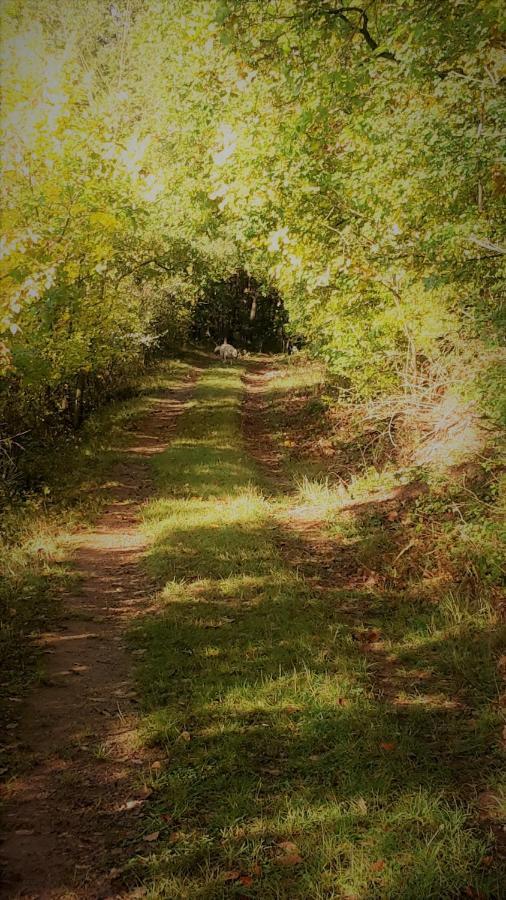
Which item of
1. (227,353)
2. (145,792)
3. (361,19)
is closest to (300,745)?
(145,792)

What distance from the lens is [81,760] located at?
4586mm

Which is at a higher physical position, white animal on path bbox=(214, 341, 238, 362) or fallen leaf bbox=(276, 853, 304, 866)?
white animal on path bbox=(214, 341, 238, 362)

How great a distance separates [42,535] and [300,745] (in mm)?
5812

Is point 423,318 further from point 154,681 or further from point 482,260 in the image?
point 154,681

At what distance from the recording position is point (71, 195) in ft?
33.5

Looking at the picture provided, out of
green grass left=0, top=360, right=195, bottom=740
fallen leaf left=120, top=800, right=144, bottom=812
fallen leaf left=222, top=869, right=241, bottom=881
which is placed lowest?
fallen leaf left=120, top=800, right=144, bottom=812

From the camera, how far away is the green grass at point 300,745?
351 cm

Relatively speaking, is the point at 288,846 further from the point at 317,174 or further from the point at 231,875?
the point at 317,174

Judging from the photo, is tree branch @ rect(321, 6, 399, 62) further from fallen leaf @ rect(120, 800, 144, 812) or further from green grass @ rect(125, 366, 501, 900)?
fallen leaf @ rect(120, 800, 144, 812)

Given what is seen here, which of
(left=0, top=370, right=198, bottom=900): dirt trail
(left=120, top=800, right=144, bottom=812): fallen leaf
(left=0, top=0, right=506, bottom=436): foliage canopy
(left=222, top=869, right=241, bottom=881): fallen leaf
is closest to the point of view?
(left=222, top=869, right=241, bottom=881): fallen leaf

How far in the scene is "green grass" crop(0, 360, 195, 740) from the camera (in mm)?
5996

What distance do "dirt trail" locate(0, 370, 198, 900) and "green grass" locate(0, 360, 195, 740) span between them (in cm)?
23

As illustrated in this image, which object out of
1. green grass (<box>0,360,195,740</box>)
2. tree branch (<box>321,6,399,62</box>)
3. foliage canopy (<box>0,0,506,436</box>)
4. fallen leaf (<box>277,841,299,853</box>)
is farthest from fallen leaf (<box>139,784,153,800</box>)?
tree branch (<box>321,6,399,62</box>)

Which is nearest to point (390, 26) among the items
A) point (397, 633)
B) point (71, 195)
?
point (71, 195)
